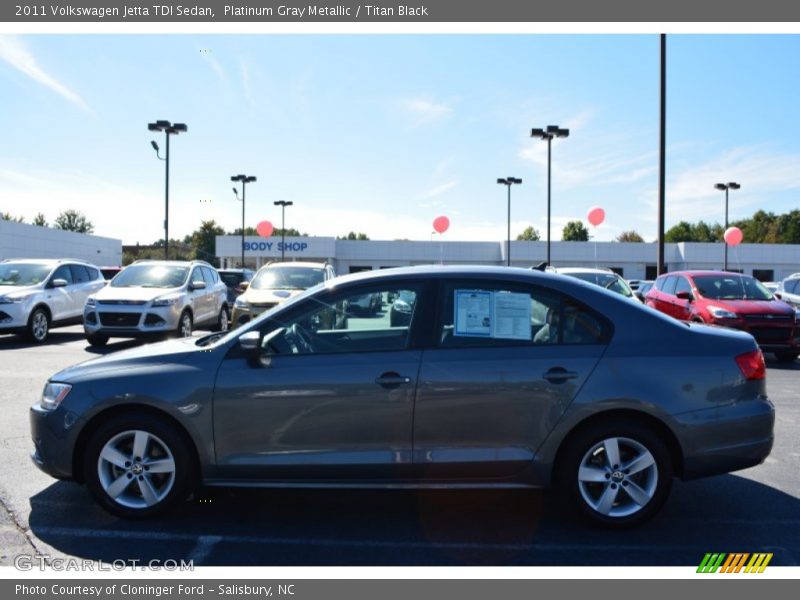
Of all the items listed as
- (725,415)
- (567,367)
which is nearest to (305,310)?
(567,367)

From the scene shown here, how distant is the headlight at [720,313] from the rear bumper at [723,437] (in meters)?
8.23

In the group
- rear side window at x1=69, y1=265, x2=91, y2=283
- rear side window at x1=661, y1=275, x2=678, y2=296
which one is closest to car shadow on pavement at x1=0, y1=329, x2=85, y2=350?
rear side window at x1=69, y1=265, x2=91, y2=283

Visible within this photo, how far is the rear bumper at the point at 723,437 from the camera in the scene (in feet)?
13.1

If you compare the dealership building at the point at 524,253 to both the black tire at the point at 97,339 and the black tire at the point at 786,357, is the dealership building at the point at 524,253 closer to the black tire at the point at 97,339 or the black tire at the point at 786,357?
the black tire at the point at 97,339

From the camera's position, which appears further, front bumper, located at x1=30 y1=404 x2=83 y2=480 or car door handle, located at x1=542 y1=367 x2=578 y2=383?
front bumper, located at x1=30 y1=404 x2=83 y2=480

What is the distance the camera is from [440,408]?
3932 mm

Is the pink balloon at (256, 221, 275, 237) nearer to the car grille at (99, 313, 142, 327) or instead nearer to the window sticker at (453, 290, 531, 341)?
the car grille at (99, 313, 142, 327)

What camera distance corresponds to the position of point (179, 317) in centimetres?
1283

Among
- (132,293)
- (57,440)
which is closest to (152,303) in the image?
(132,293)

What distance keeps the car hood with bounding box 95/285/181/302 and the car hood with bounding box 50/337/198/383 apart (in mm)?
8457

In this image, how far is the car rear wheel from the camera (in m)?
13.4

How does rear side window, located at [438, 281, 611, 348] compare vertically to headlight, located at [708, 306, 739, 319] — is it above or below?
above

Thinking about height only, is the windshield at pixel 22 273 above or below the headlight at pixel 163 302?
above

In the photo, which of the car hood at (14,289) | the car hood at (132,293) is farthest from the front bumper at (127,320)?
the car hood at (14,289)
